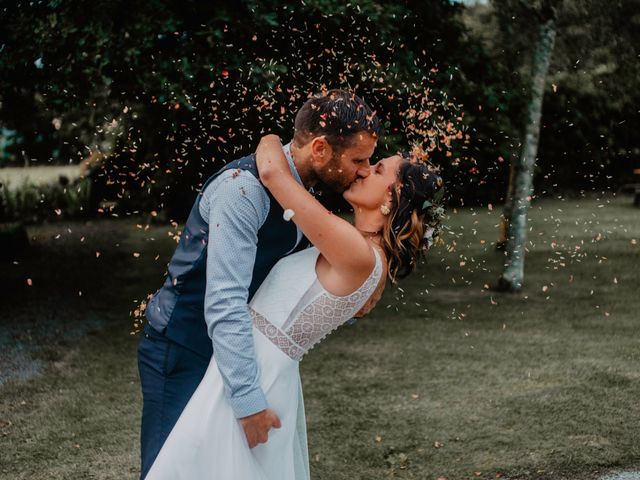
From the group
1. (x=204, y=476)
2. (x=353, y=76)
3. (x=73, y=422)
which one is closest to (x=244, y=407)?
(x=204, y=476)

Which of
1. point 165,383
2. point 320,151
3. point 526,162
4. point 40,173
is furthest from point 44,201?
point 320,151

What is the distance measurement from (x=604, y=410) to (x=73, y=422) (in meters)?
3.65

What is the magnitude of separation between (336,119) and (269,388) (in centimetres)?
87

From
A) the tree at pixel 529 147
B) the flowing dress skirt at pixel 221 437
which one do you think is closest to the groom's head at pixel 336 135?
the flowing dress skirt at pixel 221 437

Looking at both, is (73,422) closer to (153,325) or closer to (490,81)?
(153,325)

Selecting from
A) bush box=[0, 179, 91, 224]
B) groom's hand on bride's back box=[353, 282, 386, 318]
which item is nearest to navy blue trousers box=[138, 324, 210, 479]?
groom's hand on bride's back box=[353, 282, 386, 318]

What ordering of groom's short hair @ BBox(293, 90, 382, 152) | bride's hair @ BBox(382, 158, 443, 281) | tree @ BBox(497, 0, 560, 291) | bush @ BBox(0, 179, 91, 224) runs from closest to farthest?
groom's short hair @ BBox(293, 90, 382, 152) < bride's hair @ BBox(382, 158, 443, 281) < tree @ BBox(497, 0, 560, 291) < bush @ BBox(0, 179, 91, 224)

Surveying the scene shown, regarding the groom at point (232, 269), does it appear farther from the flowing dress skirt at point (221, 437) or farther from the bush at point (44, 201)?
the bush at point (44, 201)

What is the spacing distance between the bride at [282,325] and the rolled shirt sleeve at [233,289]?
0.11 meters

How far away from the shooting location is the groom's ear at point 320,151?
2.54 meters

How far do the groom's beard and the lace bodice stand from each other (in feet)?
0.94

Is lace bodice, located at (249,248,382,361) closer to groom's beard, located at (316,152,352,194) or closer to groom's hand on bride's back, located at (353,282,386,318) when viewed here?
groom's hand on bride's back, located at (353,282,386,318)

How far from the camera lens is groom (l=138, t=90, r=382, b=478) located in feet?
7.52

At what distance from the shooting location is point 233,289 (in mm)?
2279
